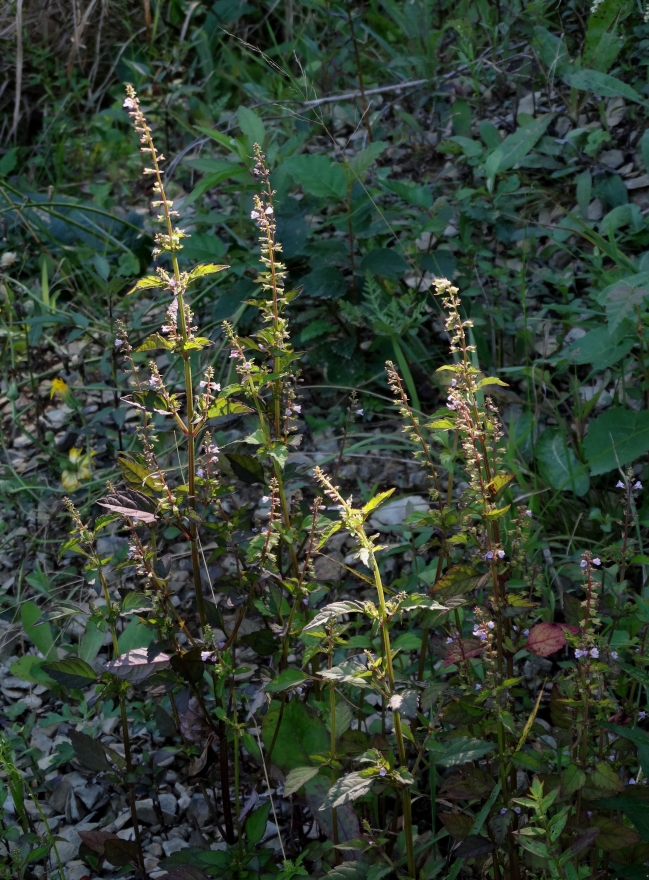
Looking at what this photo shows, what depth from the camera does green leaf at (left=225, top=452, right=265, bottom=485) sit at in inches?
64.7

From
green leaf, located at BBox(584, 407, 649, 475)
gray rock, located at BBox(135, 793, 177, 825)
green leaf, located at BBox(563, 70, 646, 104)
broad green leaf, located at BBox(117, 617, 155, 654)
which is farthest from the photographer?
green leaf, located at BBox(563, 70, 646, 104)

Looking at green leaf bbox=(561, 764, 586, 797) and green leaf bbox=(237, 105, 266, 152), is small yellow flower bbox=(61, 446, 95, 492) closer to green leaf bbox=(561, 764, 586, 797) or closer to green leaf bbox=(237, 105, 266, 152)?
green leaf bbox=(237, 105, 266, 152)

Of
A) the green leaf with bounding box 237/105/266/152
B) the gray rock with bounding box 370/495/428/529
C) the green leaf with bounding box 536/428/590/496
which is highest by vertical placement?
the green leaf with bounding box 237/105/266/152

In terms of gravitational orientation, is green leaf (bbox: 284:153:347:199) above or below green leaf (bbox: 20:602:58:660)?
above

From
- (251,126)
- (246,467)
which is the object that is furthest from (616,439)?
(251,126)

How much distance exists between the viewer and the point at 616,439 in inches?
90.9

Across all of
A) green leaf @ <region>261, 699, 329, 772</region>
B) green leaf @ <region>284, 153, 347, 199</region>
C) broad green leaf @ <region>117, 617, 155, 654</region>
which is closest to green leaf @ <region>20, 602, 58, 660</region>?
broad green leaf @ <region>117, 617, 155, 654</region>

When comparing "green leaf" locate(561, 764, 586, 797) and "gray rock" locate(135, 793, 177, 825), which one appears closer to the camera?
"green leaf" locate(561, 764, 586, 797)

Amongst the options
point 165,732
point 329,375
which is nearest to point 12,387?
point 329,375

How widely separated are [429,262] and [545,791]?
1827 millimetres

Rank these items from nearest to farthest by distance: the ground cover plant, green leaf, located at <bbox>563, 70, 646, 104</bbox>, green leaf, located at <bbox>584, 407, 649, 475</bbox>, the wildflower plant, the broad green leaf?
the wildflower plant < the ground cover plant < the broad green leaf < green leaf, located at <bbox>584, 407, 649, 475</bbox> < green leaf, located at <bbox>563, 70, 646, 104</bbox>

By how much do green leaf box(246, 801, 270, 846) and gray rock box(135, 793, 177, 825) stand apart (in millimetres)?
379

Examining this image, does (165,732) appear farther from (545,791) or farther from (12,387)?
(12,387)

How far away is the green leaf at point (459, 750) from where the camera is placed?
1.38 metres
